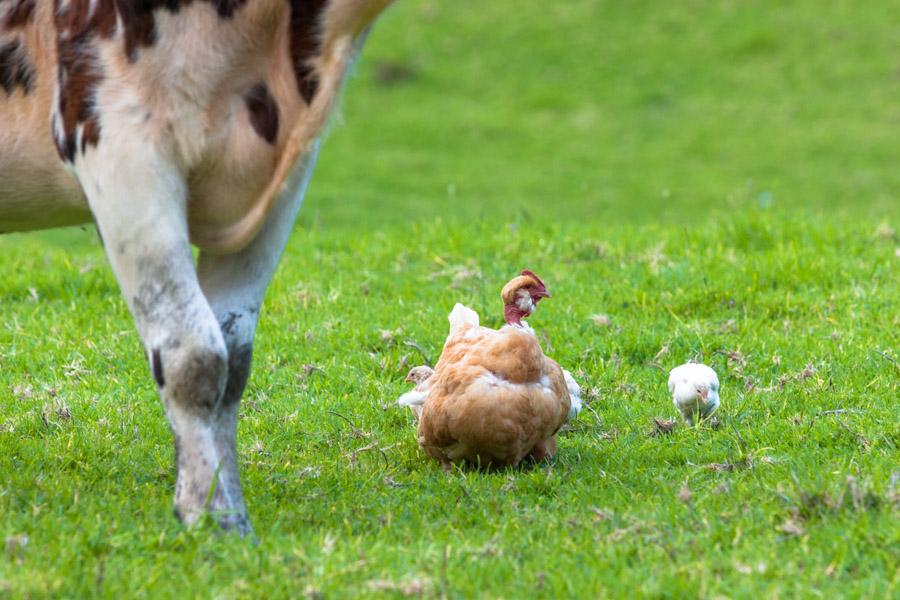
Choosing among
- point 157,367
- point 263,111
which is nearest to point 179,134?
point 263,111

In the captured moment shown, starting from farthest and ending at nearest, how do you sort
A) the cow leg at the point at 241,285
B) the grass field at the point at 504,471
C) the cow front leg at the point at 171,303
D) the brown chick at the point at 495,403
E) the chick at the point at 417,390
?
the chick at the point at 417,390 → the brown chick at the point at 495,403 → the cow leg at the point at 241,285 → the cow front leg at the point at 171,303 → the grass field at the point at 504,471

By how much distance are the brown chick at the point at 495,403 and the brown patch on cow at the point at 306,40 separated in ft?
4.92

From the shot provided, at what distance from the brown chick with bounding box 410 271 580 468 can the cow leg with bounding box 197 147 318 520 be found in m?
0.93

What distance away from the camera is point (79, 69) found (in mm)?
4473

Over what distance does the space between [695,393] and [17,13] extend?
3.22 meters

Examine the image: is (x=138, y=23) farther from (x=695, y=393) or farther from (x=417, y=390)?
(x=695, y=393)

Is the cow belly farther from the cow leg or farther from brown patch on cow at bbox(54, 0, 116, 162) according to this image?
the cow leg

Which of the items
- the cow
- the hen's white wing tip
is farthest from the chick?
the cow

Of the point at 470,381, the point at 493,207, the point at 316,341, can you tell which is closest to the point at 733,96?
the point at 493,207

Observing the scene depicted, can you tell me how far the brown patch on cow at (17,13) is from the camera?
474 cm

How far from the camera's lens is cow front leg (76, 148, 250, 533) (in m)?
4.37

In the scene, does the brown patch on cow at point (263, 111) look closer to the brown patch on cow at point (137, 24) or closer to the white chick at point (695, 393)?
the brown patch on cow at point (137, 24)

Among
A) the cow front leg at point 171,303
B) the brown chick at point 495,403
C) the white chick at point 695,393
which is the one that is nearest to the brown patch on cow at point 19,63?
the cow front leg at point 171,303

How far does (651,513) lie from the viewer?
4.80m
